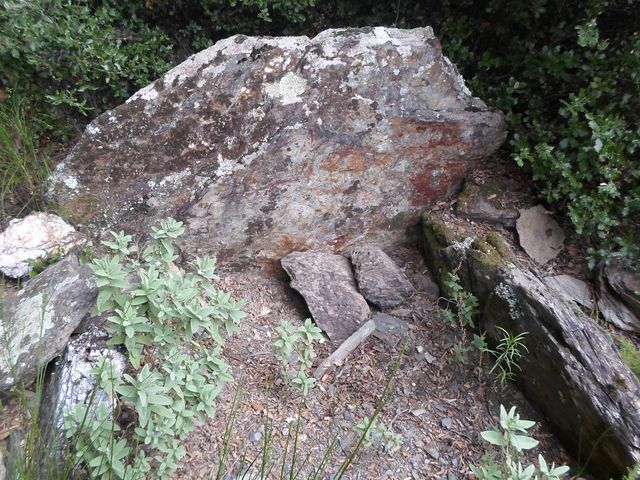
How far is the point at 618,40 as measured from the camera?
304 cm

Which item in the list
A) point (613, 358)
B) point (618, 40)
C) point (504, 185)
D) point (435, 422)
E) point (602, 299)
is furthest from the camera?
point (504, 185)

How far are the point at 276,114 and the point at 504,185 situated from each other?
171 centimetres

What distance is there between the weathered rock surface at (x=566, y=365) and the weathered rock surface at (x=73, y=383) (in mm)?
2021

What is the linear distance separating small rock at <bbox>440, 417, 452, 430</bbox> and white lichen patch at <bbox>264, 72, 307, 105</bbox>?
2091 mm

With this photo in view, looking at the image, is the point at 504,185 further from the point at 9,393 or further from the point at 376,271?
the point at 9,393

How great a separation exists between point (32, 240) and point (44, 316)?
2.24 feet

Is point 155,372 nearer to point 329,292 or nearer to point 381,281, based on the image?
point 329,292

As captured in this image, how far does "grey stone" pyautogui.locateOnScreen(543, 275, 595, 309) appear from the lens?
283cm

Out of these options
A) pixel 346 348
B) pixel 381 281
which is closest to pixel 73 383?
pixel 346 348

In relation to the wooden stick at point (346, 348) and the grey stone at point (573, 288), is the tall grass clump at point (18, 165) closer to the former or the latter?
the wooden stick at point (346, 348)

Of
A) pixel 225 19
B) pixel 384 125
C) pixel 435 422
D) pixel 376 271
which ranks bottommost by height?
pixel 435 422

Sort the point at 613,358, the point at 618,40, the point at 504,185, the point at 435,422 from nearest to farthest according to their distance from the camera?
the point at 613,358 < the point at 435,422 < the point at 618,40 < the point at 504,185

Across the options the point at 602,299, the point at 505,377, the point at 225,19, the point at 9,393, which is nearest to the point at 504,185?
the point at 602,299

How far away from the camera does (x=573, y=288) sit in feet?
9.56
